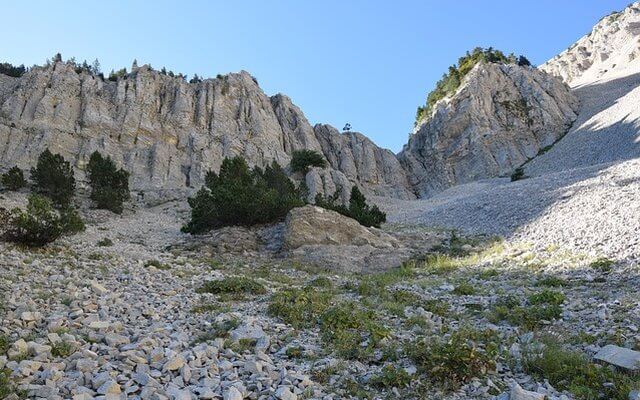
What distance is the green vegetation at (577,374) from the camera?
6350 mm

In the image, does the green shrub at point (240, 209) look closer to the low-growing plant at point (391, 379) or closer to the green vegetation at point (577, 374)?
the low-growing plant at point (391, 379)

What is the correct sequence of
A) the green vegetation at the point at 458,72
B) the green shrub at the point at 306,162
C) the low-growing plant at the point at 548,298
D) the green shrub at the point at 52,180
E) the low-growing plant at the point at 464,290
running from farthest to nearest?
the green vegetation at the point at 458,72, the green shrub at the point at 306,162, the green shrub at the point at 52,180, the low-growing plant at the point at 464,290, the low-growing plant at the point at 548,298

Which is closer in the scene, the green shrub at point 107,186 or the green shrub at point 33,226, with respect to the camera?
the green shrub at point 33,226

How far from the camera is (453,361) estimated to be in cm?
723

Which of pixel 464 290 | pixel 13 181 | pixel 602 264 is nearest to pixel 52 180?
pixel 13 181

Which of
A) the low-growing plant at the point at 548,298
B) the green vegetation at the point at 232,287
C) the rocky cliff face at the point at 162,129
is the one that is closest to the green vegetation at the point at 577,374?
the low-growing plant at the point at 548,298

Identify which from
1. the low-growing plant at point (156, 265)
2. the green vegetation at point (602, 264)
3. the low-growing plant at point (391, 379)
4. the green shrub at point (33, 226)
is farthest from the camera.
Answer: the green shrub at point (33, 226)

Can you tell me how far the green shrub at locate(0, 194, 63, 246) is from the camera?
53.5 feet

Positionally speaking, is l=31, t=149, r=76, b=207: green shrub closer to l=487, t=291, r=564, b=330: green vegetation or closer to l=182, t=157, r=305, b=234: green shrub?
l=182, t=157, r=305, b=234: green shrub

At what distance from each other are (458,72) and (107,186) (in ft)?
278

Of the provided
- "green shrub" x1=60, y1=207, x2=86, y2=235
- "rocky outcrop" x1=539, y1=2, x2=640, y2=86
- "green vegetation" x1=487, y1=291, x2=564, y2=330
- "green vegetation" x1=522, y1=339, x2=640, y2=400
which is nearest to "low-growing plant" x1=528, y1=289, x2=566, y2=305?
"green vegetation" x1=487, y1=291, x2=564, y2=330

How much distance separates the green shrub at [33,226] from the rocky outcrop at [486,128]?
66.8 meters

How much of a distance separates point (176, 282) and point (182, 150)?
55754mm

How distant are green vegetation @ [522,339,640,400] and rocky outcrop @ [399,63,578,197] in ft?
226
